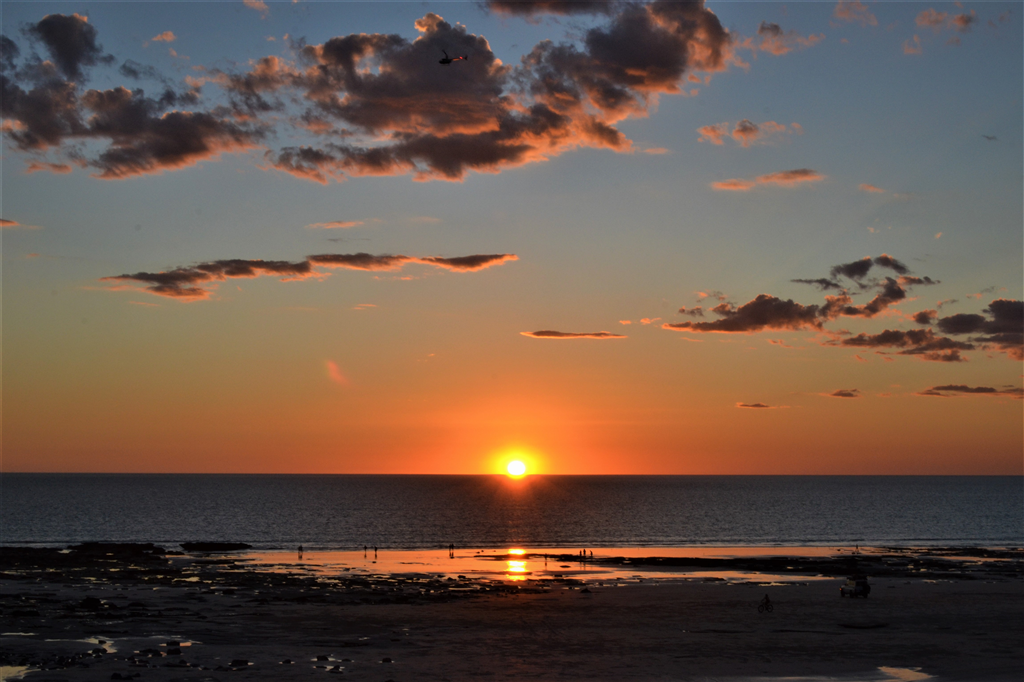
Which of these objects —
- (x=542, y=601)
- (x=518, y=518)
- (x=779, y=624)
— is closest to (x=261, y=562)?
(x=542, y=601)

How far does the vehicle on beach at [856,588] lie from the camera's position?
216 feet

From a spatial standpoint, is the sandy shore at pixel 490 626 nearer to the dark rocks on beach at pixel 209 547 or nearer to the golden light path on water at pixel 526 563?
the golden light path on water at pixel 526 563

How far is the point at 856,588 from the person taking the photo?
65.9 metres

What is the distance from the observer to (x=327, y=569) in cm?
8450

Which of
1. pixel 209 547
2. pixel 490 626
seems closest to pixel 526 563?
pixel 209 547

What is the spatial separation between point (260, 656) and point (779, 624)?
31.7 metres

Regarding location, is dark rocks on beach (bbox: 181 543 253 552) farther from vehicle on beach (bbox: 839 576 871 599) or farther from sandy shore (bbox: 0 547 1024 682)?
vehicle on beach (bbox: 839 576 871 599)

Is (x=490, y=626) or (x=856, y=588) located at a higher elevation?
(x=856, y=588)

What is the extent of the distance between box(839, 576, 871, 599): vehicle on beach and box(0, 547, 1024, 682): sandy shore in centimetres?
126

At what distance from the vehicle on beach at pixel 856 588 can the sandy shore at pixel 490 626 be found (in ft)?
4.12

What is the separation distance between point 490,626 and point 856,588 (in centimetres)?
3098

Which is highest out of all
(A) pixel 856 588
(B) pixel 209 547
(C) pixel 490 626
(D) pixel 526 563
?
(A) pixel 856 588

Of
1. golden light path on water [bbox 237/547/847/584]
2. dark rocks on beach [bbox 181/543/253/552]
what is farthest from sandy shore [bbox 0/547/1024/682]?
dark rocks on beach [bbox 181/543/253/552]

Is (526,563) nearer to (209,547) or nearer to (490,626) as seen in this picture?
(209,547)
